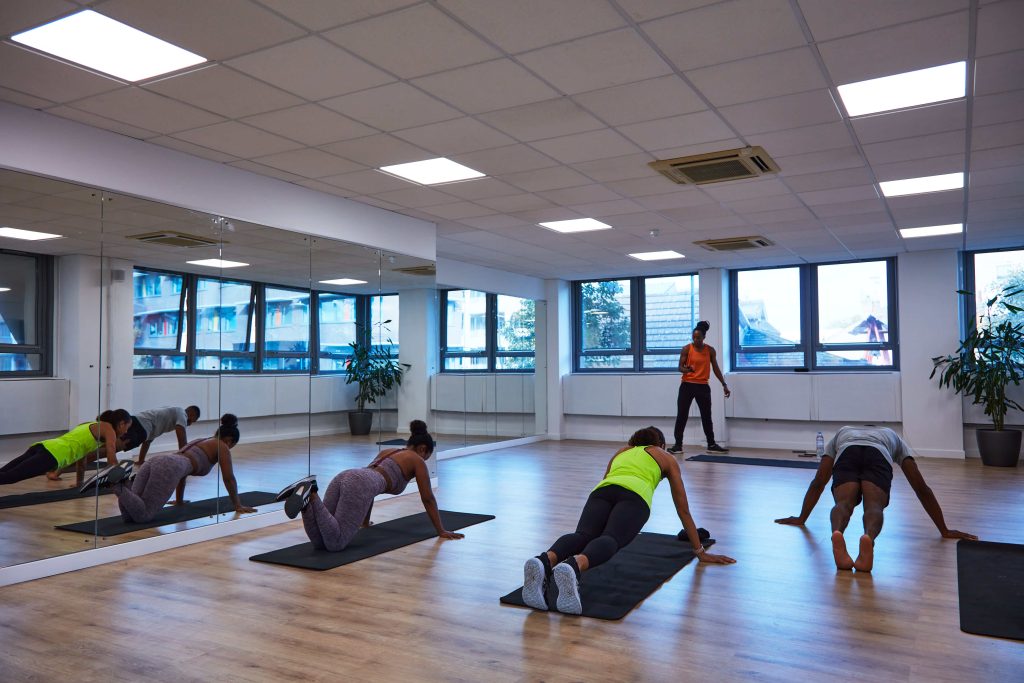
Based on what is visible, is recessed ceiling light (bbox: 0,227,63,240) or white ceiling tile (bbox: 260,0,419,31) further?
recessed ceiling light (bbox: 0,227,63,240)

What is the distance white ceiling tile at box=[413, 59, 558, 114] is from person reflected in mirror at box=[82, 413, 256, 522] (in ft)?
9.14

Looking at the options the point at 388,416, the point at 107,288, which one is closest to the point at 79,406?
the point at 107,288

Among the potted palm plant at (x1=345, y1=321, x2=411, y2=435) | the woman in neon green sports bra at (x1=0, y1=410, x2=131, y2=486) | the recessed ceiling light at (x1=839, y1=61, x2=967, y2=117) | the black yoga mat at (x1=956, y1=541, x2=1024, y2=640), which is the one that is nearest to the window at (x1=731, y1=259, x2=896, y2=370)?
the black yoga mat at (x1=956, y1=541, x2=1024, y2=640)

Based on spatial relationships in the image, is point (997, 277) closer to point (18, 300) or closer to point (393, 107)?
point (393, 107)

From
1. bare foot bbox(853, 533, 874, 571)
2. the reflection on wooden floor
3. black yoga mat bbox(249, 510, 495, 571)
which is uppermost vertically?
the reflection on wooden floor

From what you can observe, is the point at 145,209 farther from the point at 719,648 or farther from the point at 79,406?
the point at 719,648

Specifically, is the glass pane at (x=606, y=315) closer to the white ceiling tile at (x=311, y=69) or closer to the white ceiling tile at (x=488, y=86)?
the white ceiling tile at (x=488, y=86)

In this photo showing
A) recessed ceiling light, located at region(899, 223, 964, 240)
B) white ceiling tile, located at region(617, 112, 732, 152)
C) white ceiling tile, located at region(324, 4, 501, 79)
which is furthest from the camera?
recessed ceiling light, located at region(899, 223, 964, 240)

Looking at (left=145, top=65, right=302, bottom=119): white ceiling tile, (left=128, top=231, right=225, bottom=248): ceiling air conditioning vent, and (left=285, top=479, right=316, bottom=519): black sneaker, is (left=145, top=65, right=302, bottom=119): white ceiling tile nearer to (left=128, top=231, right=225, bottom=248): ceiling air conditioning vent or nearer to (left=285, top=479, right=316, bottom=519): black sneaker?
(left=128, top=231, right=225, bottom=248): ceiling air conditioning vent

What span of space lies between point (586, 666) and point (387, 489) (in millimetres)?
2349

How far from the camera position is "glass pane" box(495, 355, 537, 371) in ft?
34.0

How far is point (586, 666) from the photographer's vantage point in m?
2.77

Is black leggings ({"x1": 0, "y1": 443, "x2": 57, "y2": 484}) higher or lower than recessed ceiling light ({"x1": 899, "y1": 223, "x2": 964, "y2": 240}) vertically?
lower

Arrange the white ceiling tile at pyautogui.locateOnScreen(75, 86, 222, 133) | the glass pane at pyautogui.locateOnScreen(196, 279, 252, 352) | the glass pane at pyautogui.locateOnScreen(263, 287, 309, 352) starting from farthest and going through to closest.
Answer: the glass pane at pyautogui.locateOnScreen(263, 287, 309, 352) < the glass pane at pyautogui.locateOnScreen(196, 279, 252, 352) < the white ceiling tile at pyautogui.locateOnScreen(75, 86, 222, 133)
